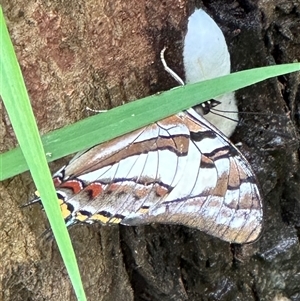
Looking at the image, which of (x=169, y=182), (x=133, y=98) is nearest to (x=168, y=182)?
(x=169, y=182)

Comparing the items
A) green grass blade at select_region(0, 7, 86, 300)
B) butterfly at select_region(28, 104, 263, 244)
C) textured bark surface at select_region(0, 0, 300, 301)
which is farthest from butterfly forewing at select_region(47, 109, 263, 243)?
green grass blade at select_region(0, 7, 86, 300)

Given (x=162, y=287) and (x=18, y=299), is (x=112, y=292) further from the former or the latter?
(x=18, y=299)

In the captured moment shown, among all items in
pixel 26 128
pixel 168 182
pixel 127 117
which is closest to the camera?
pixel 26 128

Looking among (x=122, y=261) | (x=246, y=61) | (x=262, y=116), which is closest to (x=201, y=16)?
(x=246, y=61)

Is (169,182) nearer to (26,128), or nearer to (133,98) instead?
(133,98)

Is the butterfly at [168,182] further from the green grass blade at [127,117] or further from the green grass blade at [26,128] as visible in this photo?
the green grass blade at [26,128]

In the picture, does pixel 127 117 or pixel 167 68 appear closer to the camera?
pixel 127 117

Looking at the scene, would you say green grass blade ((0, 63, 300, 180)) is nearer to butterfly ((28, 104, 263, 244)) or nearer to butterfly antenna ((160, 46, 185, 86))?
butterfly ((28, 104, 263, 244))
